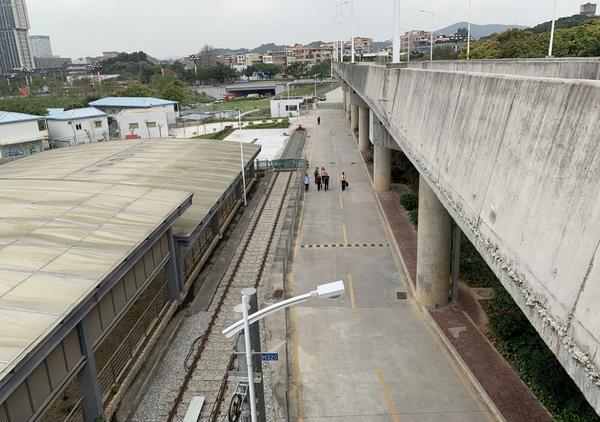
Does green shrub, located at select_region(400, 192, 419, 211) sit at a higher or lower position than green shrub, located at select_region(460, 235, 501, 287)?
higher

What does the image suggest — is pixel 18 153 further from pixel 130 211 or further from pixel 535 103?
pixel 535 103

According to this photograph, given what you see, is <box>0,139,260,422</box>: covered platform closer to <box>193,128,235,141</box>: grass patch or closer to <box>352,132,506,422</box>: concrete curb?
<box>352,132,506,422</box>: concrete curb

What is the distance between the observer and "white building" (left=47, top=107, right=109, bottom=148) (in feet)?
189

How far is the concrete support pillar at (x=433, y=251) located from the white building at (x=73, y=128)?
52.9 m

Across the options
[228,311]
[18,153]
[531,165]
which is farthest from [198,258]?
[18,153]

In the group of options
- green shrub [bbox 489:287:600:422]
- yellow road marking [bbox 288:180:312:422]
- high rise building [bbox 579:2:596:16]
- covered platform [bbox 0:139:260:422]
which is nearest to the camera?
covered platform [bbox 0:139:260:422]

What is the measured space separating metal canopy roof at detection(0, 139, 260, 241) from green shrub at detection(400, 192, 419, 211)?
30.7 feet

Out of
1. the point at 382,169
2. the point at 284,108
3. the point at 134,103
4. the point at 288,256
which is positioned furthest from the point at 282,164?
the point at 134,103

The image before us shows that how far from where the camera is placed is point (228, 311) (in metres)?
16.7

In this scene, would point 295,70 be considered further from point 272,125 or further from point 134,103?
point 272,125

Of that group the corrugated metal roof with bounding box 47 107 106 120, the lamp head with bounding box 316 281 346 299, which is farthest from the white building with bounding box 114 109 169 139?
the lamp head with bounding box 316 281 346 299

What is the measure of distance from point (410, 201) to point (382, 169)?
4554 millimetres

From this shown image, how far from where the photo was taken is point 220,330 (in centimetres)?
1556

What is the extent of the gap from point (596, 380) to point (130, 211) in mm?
14079
